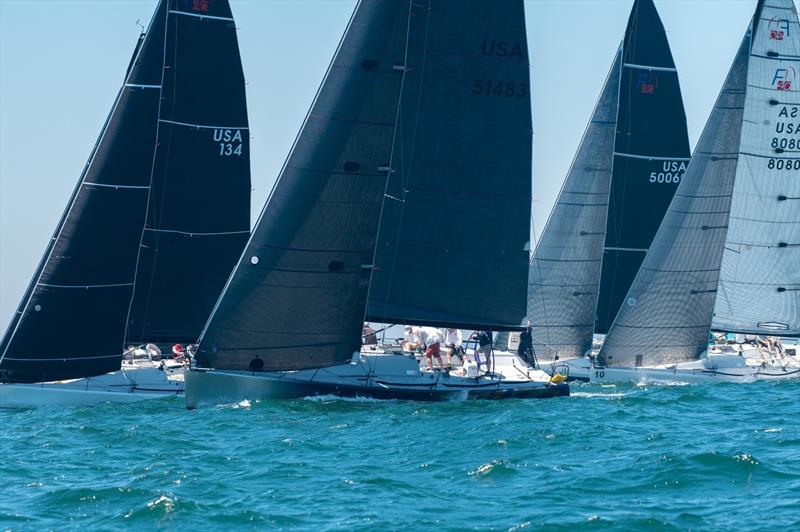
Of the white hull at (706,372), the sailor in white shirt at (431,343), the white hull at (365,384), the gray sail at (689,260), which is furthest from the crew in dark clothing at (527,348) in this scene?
the gray sail at (689,260)

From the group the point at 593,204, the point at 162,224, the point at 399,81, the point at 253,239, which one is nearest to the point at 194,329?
the point at 162,224

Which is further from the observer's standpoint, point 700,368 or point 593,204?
point 593,204

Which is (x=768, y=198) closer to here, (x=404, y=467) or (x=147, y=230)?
(x=147, y=230)

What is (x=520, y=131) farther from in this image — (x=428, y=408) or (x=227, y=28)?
(x=227, y=28)

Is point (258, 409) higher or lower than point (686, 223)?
lower

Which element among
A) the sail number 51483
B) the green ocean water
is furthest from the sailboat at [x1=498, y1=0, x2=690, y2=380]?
the sail number 51483

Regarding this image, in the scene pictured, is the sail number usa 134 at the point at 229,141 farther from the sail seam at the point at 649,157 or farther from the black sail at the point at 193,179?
the sail seam at the point at 649,157

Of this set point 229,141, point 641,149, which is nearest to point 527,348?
point 229,141

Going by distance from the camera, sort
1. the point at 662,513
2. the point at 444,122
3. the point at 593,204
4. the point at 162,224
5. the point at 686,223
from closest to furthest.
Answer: the point at 662,513 < the point at 444,122 < the point at 162,224 < the point at 686,223 < the point at 593,204

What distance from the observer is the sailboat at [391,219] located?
29.2 meters

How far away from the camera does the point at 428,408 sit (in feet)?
93.3

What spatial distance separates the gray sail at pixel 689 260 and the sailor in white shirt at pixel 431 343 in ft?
31.5

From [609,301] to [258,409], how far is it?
58.9 ft

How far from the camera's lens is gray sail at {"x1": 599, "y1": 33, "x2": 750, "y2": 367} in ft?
128
